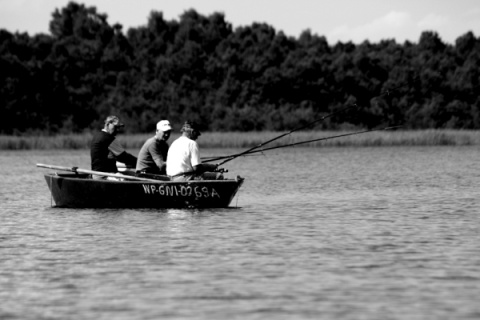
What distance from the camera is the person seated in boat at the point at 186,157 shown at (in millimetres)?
16438

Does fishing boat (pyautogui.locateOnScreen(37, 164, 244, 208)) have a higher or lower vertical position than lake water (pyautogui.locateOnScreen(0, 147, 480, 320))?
higher

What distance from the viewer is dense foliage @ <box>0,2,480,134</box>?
193 ft

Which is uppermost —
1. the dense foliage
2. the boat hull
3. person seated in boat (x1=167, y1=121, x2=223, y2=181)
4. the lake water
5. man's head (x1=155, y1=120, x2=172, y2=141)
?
the dense foliage

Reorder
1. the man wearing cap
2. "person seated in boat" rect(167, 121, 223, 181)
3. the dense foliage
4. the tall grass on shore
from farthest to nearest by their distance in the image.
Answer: the dense foliage
the tall grass on shore
the man wearing cap
"person seated in boat" rect(167, 121, 223, 181)

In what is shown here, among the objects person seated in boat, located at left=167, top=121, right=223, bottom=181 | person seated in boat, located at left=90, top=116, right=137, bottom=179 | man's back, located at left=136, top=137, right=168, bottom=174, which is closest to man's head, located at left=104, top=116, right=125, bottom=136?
person seated in boat, located at left=90, top=116, right=137, bottom=179

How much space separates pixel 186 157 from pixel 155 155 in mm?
787

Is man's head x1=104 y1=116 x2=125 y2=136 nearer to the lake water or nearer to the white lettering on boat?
the white lettering on boat

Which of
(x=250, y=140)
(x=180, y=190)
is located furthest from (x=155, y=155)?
(x=250, y=140)

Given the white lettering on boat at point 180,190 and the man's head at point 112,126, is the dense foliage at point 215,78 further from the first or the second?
the white lettering on boat at point 180,190

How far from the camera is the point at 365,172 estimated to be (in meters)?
30.3

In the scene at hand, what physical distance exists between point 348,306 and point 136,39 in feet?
198

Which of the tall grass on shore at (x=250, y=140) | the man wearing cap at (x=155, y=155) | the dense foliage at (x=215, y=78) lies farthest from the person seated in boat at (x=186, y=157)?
the dense foliage at (x=215, y=78)

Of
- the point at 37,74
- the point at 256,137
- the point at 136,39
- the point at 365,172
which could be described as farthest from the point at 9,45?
the point at 365,172

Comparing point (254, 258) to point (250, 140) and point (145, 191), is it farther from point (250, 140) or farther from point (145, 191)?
point (250, 140)
